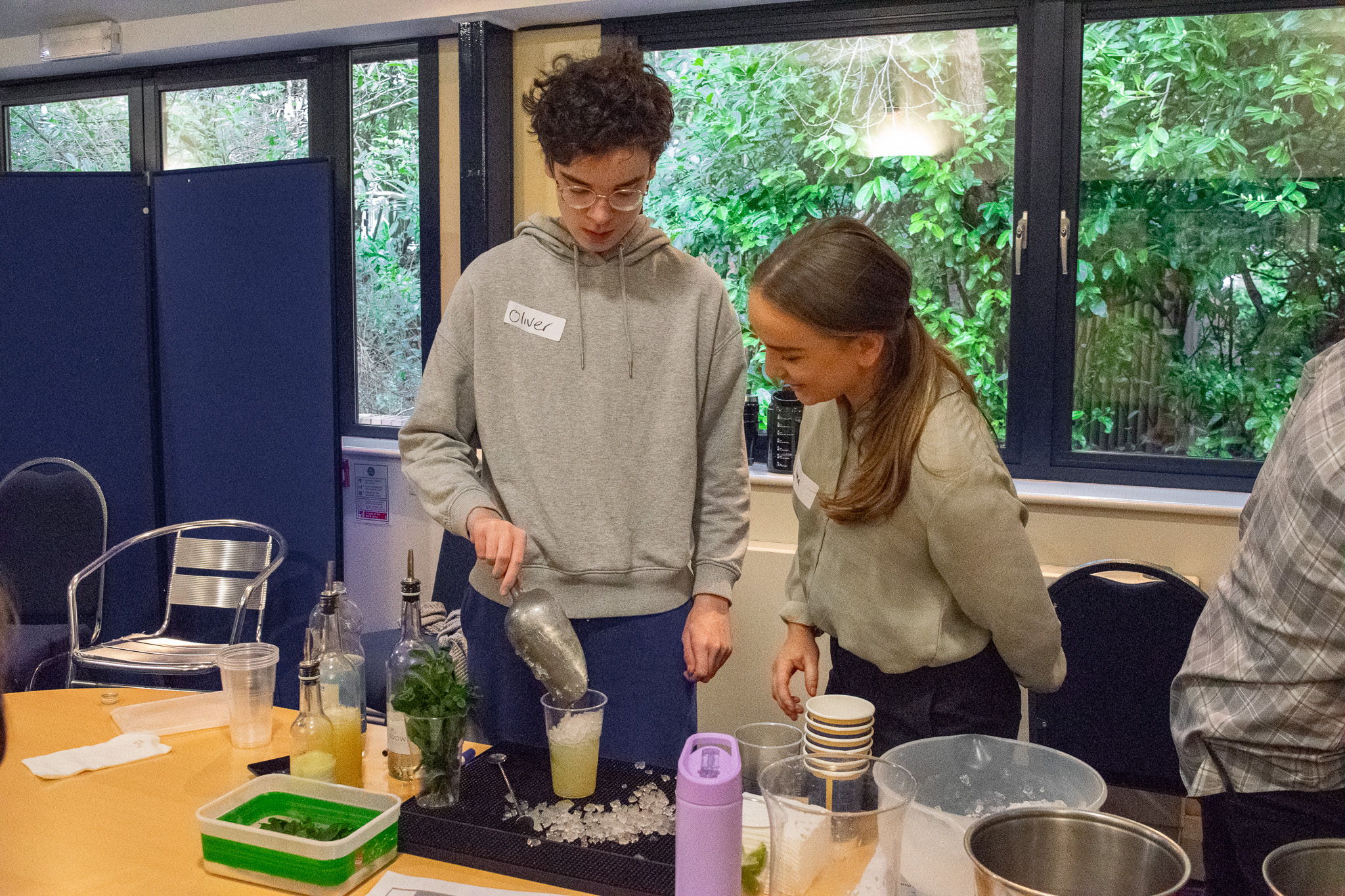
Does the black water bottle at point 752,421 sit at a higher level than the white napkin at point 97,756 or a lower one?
higher

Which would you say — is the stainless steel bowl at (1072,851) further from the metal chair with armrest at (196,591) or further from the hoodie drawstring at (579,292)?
the metal chair with armrest at (196,591)

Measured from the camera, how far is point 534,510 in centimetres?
166

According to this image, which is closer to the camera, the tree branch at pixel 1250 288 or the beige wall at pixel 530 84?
the tree branch at pixel 1250 288

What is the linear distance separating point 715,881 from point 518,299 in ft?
3.31

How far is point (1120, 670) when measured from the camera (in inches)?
91.0

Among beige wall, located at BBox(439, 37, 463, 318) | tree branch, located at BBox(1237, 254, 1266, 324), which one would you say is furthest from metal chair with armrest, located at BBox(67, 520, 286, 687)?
tree branch, located at BBox(1237, 254, 1266, 324)

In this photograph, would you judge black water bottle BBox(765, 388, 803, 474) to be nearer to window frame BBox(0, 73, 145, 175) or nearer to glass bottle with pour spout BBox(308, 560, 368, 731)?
glass bottle with pour spout BBox(308, 560, 368, 731)

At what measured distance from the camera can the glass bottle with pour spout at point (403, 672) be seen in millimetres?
1363

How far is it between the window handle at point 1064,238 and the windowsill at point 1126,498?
66cm

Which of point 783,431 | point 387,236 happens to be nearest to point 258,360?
point 387,236

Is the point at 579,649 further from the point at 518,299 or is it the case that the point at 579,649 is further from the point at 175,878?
the point at 518,299

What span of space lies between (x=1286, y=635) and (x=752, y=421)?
7.26 feet

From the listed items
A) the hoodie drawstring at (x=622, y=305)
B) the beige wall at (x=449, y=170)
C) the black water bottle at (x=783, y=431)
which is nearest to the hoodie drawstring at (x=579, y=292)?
the hoodie drawstring at (x=622, y=305)

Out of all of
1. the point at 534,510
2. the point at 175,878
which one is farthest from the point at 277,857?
the point at 534,510
